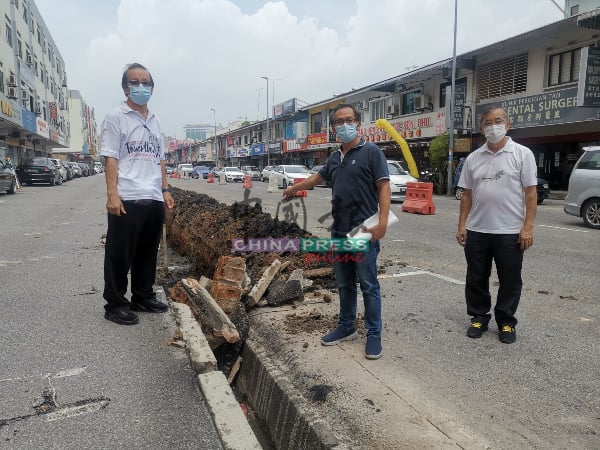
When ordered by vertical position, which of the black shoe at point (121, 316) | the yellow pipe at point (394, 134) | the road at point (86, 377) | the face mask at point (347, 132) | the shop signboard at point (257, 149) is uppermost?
the shop signboard at point (257, 149)

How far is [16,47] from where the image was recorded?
35.1 meters

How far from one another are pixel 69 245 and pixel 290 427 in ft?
21.6

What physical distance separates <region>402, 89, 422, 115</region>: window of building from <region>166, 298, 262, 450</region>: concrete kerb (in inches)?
1002

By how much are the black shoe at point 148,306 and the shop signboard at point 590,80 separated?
54.1 feet

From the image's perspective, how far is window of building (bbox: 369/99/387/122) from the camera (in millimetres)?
30375

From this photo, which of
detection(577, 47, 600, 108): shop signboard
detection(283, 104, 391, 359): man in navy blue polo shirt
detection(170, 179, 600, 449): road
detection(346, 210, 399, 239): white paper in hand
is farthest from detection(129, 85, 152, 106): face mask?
detection(577, 47, 600, 108): shop signboard

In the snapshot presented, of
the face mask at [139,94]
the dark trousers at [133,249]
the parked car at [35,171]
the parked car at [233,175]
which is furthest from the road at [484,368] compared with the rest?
the parked car at [233,175]

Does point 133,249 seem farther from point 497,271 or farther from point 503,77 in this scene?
point 503,77

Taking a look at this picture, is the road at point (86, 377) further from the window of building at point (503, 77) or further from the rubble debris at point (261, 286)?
the window of building at point (503, 77)

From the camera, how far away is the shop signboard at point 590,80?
15609 millimetres

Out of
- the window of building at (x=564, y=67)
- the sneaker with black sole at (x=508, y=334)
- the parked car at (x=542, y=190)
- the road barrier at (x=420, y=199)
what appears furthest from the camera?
the window of building at (x=564, y=67)

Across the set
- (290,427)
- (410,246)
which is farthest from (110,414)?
(410,246)

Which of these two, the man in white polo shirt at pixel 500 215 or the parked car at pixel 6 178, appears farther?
the parked car at pixel 6 178

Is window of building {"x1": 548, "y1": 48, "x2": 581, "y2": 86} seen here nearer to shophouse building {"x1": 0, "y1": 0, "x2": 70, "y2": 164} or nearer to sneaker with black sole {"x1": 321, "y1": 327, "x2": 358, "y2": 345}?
sneaker with black sole {"x1": 321, "y1": 327, "x2": 358, "y2": 345}
